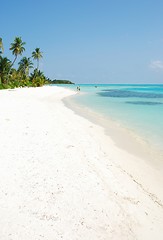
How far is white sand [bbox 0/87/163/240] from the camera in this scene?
15.5 ft

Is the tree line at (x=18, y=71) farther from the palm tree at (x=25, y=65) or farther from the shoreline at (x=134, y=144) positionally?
the shoreline at (x=134, y=144)

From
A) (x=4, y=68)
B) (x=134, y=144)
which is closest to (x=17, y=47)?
(x=4, y=68)

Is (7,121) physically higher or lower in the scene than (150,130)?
higher

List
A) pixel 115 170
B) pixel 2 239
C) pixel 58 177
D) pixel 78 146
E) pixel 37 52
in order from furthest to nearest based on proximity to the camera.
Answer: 1. pixel 37 52
2. pixel 78 146
3. pixel 115 170
4. pixel 58 177
5. pixel 2 239

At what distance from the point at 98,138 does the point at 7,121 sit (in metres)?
4.43

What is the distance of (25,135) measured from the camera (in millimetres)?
10266

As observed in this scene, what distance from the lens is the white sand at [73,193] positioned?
471 cm

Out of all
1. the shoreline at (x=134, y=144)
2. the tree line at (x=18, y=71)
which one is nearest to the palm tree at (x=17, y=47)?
the tree line at (x=18, y=71)

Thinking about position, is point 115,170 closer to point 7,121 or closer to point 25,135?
point 25,135

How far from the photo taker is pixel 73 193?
5.89 metres

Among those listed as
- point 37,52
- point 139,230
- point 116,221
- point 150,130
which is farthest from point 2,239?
point 37,52

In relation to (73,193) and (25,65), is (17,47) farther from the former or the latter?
(73,193)

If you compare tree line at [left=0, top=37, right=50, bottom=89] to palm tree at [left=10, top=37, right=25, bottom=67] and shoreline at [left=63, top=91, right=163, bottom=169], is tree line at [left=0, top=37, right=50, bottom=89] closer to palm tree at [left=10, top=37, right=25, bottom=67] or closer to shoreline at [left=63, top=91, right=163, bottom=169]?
palm tree at [left=10, top=37, right=25, bottom=67]

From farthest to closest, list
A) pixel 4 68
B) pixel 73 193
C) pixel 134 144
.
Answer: pixel 4 68, pixel 134 144, pixel 73 193
